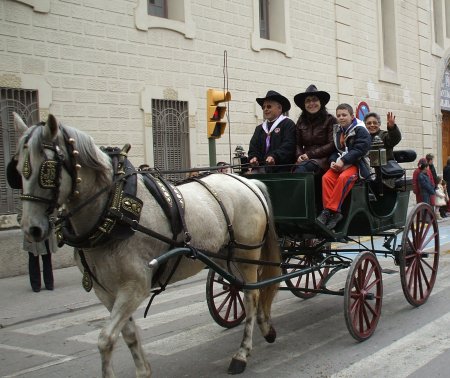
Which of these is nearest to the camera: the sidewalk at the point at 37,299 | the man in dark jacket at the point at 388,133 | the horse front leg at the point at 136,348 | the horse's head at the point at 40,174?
the horse's head at the point at 40,174

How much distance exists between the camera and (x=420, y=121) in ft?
73.3

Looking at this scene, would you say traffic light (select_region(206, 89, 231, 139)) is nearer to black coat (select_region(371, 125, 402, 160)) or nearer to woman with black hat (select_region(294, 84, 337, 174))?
black coat (select_region(371, 125, 402, 160))

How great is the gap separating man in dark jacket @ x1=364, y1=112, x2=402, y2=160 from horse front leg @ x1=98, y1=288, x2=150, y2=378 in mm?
4125

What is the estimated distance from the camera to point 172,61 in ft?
40.7

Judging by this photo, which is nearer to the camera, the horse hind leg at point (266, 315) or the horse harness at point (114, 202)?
the horse harness at point (114, 202)

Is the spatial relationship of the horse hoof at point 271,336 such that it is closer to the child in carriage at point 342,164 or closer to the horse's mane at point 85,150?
the child in carriage at point 342,164

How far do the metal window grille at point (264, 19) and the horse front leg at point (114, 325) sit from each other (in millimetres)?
12788

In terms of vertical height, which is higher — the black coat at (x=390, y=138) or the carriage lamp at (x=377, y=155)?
the black coat at (x=390, y=138)

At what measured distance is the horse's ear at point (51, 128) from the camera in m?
3.37

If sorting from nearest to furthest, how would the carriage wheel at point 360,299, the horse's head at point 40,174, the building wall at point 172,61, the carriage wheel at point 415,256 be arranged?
the horse's head at point 40,174 < the carriage wheel at point 360,299 < the carriage wheel at point 415,256 < the building wall at point 172,61

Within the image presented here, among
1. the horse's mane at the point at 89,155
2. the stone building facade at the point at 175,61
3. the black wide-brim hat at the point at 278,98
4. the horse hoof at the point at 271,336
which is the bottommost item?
the horse hoof at the point at 271,336

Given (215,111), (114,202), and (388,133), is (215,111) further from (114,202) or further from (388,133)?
(114,202)

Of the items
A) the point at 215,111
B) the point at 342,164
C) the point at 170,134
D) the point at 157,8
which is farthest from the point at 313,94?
the point at 157,8

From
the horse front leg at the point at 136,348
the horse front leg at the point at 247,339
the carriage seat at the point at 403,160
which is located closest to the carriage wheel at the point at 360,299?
the horse front leg at the point at 247,339
